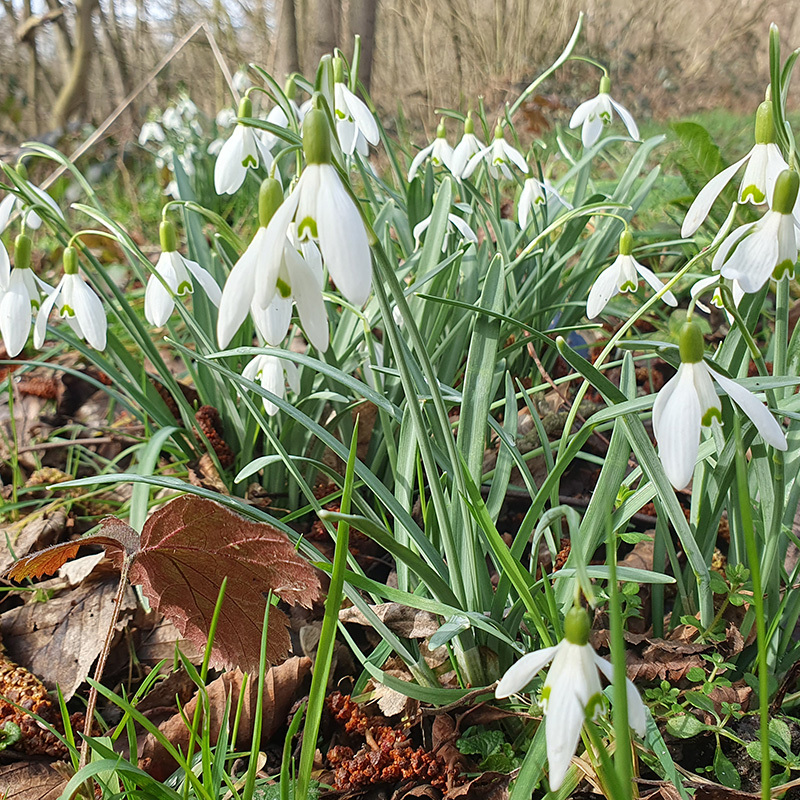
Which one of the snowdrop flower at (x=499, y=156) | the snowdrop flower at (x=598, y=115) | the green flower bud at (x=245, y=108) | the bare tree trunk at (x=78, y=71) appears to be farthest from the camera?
the bare tree trunk at (x=78, y=71)

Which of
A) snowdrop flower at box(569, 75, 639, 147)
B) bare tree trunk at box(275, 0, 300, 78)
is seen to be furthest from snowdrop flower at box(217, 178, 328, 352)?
bare tree trunk at box(275, 0, 300, 78)

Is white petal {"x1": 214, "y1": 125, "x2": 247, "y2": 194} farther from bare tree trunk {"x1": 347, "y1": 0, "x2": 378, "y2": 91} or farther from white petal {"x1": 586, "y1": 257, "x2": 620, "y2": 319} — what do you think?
bare tree trunk {"x1": 347, "y1": 0, "x2": 378, "y2": 91}

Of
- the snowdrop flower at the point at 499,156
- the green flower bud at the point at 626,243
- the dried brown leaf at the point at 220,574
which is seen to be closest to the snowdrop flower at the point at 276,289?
the dried brown leaf at the point at 220,574

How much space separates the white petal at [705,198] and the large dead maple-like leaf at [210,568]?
0.75 m

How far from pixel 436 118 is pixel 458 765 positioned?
23.4 feet

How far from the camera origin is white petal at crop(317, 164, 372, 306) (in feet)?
2.15

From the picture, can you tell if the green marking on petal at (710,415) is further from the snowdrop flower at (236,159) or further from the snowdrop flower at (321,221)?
the snowdrop flower at (236,159)

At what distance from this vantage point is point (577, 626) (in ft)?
2.07

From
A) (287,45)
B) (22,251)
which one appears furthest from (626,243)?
(287,45)

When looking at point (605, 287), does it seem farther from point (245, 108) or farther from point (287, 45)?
point (287, 45)

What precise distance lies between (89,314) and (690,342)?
41.7 inches

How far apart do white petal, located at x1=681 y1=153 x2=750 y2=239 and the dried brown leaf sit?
0.75m

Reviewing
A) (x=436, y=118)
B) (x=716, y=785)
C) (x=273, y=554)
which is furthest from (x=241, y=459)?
(x=436, y=118)

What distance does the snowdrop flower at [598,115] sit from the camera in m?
2.04
